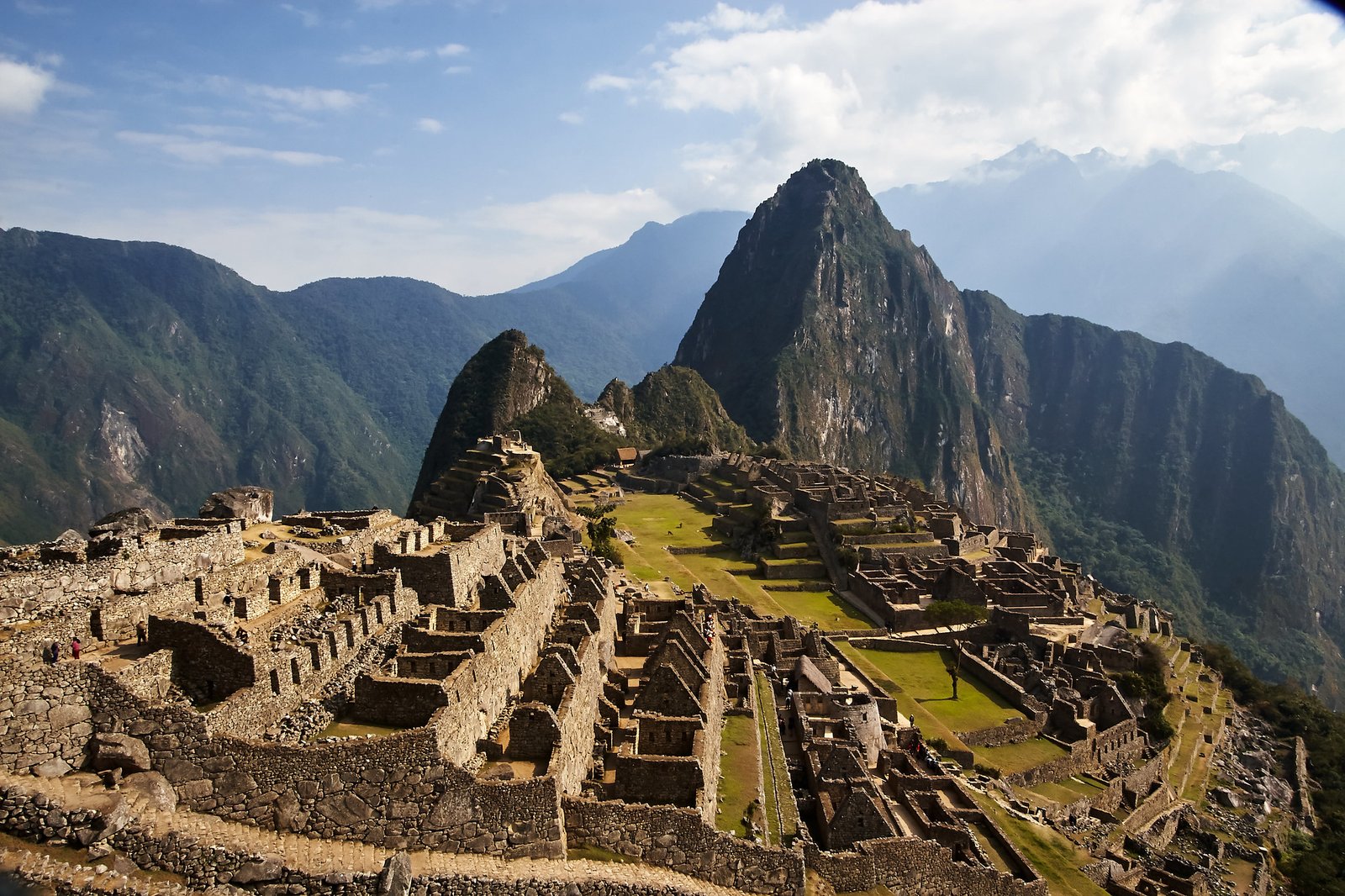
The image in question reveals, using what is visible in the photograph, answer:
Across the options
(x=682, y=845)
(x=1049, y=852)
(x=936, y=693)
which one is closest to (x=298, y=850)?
(x=682, y=845)

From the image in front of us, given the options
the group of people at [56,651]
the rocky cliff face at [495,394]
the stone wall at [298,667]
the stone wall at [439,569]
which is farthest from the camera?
the rocky cliff face at [495,394]

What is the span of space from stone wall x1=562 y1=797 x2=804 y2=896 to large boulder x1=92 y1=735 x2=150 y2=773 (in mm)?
6122

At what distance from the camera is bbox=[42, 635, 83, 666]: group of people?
37.3ft

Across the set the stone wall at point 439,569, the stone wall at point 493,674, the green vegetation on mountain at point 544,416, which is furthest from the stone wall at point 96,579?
the green vegetation on mountain at point 544,416

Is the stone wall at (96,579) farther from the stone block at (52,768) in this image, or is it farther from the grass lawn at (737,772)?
the grass lawn at (737,772)

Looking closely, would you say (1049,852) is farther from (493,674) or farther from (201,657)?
(201,657)

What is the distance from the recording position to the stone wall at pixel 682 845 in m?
13.7

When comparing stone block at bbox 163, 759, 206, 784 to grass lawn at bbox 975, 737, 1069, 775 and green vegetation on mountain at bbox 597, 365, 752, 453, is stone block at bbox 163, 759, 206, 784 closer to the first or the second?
grass lawn at bbox 975, 737, 1069, 775

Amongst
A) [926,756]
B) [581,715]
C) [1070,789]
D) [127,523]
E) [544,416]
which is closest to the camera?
[581,715]

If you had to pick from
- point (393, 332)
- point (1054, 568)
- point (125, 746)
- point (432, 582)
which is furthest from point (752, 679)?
point (393, 332)

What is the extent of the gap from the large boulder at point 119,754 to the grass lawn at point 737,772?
9.77 m

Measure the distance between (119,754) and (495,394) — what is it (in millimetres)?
109004

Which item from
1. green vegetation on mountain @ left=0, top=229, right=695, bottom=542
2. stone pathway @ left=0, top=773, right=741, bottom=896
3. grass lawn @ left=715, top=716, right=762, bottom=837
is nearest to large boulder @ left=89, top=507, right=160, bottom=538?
stone pathway @ left=0, top=773, right=741, bottom=896

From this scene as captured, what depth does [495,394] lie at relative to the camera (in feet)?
386
